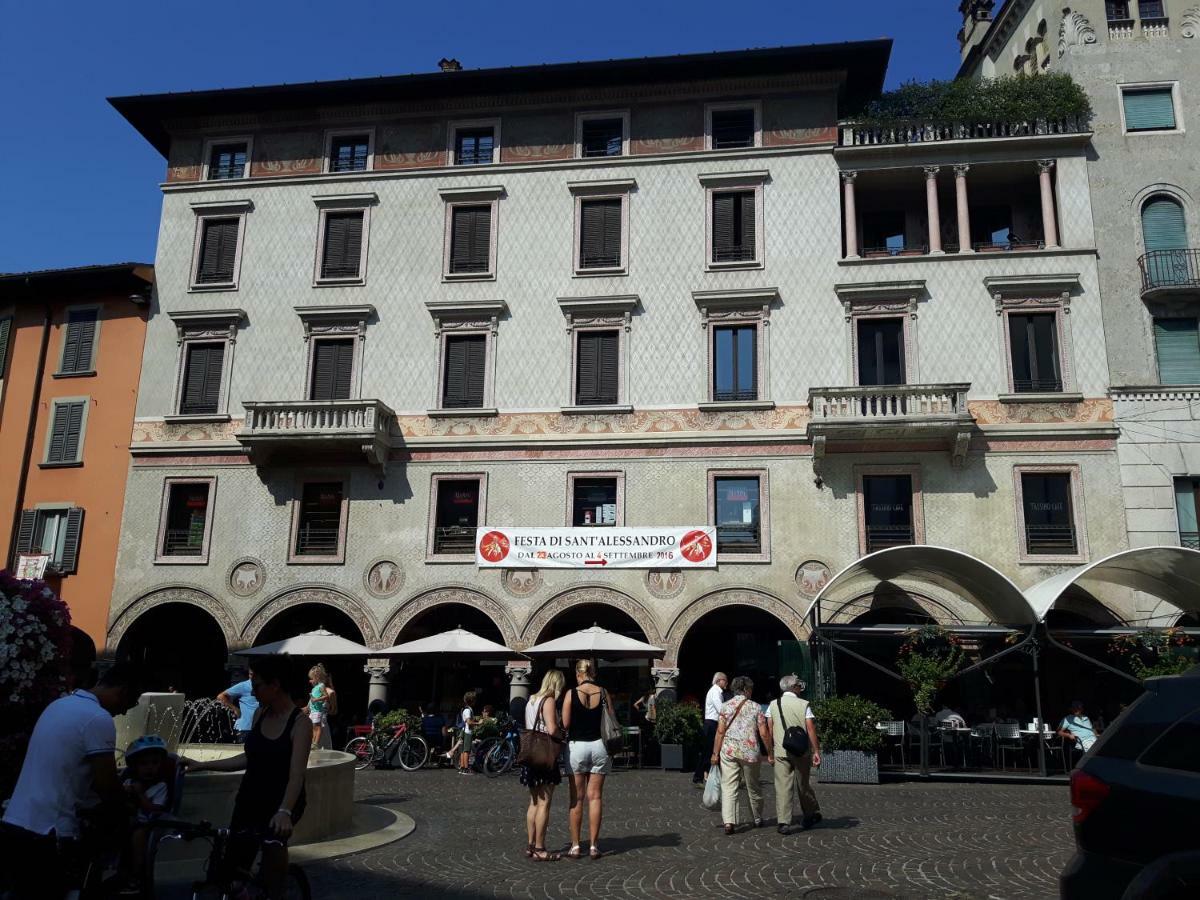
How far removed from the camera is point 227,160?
2834 cm

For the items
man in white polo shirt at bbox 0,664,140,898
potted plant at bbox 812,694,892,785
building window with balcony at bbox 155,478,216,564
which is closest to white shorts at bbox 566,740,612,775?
man in white polo shirt at bbox 0,664,140,898

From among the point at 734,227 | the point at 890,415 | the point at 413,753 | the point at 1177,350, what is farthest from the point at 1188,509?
the point at 413,753

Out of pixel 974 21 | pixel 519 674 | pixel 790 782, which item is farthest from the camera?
pixel 974 21

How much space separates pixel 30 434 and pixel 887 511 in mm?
22178

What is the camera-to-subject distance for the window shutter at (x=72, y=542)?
84.2ft

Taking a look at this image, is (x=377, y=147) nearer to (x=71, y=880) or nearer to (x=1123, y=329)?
(x=1123, y=329)

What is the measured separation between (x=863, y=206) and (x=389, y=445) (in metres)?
13.5

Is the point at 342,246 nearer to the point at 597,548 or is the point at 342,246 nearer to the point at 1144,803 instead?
the point at 597,548

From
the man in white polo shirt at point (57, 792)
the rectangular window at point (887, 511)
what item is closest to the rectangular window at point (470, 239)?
the rectangular window at point (887, 511)

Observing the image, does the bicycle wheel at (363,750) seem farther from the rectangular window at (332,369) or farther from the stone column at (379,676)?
the rectangular window at (332,369)

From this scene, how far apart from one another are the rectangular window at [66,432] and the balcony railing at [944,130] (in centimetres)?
2101

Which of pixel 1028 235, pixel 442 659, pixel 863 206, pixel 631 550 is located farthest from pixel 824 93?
pixel 442 659

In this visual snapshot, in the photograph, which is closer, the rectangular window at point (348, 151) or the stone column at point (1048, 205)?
the stone column at point (1048, 205)

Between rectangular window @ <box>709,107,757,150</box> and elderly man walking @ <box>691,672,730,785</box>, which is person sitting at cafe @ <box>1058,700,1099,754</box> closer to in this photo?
elderly man walking @ <box>691,672,730,785</box>
